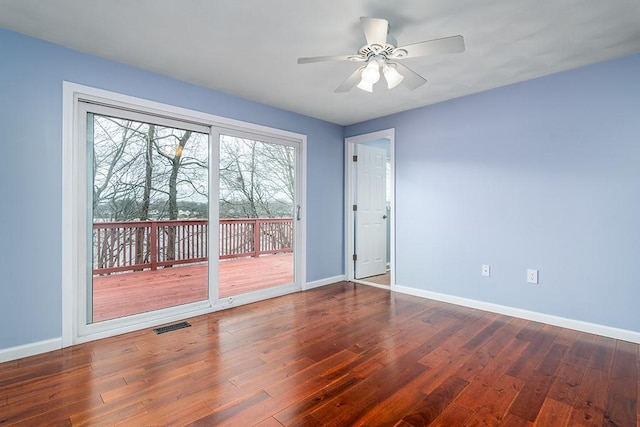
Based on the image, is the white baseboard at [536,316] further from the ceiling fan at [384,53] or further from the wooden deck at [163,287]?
the ceiling fan at [384,53]

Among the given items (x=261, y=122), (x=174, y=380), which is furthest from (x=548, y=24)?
(x=174, y=380)

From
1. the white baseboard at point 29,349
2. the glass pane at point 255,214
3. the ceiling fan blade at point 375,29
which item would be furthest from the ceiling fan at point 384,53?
the white baseboard at point 29,349

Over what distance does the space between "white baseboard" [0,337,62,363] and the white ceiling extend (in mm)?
2296

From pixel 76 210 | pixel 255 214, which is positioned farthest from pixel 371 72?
pixel 76 210

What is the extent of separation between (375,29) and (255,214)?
2723 mm

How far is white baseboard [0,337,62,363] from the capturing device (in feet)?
7.28

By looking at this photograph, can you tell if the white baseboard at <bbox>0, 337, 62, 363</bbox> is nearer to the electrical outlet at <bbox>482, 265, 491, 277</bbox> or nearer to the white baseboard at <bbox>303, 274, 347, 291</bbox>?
the white baseboard at <bbox>303, 274, 347, 291</bbox>

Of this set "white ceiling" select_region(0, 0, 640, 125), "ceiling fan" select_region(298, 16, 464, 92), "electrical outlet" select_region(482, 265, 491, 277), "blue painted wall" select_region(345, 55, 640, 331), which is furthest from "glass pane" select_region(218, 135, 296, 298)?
"electrical outlet" select_region(482, 265, 491, 277)

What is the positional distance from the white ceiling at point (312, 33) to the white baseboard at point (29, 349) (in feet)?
7.53

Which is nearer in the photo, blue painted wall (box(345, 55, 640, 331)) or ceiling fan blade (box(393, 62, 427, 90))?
ceiling fan blade (box(393, 62, 427, 90))

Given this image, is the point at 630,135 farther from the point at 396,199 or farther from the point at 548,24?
the point at 396,199

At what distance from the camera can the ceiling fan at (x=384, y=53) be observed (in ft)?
5.97

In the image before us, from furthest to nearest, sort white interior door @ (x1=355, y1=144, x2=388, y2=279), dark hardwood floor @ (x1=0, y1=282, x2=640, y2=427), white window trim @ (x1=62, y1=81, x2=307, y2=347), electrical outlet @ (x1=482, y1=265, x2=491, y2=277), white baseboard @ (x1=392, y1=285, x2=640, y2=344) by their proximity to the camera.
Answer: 1. white interior door @ (x1=355, y1=144, x2=388, y2=279)
2. electrical outlet @ (x1=482, y1=265, x2=491, y2=277)
3. white baseboard @ (x1=392, y1=285, x2=640, y2=344)
4. white window trim @ (x1=62, y1=81, x2=307, y2=347)
5. dark hardwood floor @ (x1=0, y1=282, x2=640, y2=427)

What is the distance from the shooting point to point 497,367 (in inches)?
85.3
